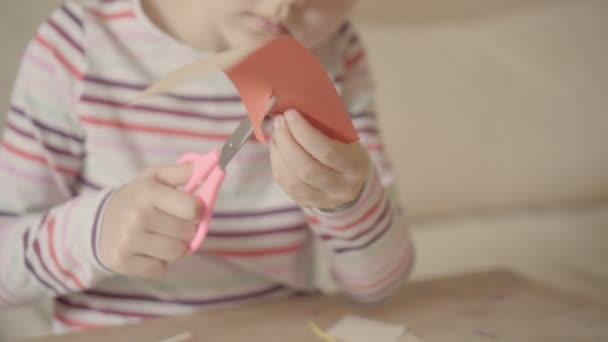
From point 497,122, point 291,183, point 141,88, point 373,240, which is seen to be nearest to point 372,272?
point 373,240

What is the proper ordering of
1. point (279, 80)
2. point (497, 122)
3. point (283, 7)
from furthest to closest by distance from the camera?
point (497, 122) < point (283, 7) < point (279, 80)

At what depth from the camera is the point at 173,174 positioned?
0.38 meters

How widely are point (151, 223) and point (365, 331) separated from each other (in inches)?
7.4

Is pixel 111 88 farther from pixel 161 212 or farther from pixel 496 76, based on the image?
pixel 496 76

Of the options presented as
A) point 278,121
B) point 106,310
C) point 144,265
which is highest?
point 278,121

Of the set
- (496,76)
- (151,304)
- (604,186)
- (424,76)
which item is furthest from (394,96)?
(151,304)

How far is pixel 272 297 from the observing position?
558 mm

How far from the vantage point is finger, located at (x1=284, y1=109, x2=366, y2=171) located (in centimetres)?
31

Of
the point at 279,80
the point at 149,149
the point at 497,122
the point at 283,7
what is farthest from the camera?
the point at 497,122

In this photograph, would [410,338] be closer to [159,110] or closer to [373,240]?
[373,240]

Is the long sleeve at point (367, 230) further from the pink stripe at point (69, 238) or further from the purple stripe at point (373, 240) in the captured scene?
the pink stripe at point (69, 238)

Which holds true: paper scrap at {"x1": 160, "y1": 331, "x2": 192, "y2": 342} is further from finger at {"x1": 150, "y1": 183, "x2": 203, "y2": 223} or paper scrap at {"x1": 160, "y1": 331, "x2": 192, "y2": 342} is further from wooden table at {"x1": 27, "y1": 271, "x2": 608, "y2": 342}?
finger at {"x1": 150, "y1": 183, "x2": 203, "y2": 223}

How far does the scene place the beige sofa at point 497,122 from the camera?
2.86ft

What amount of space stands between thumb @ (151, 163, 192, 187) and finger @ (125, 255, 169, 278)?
57mm
